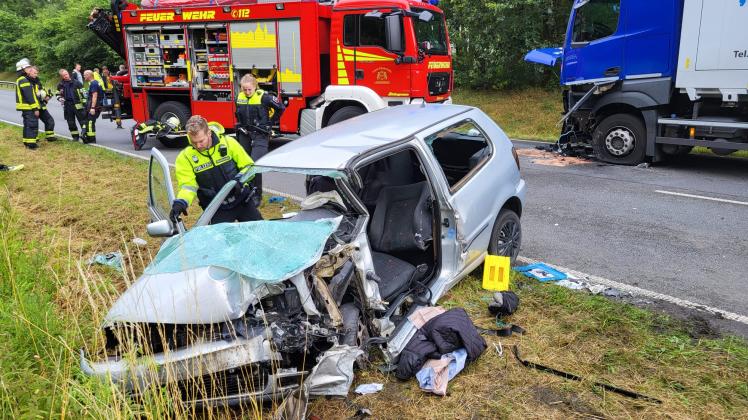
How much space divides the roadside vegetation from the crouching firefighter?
3.15ft

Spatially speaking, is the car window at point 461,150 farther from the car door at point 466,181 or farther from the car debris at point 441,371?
the car debris at point 441,371

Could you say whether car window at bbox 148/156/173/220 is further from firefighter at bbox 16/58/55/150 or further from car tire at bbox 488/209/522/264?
firefighter at bbox 16/58/55/150

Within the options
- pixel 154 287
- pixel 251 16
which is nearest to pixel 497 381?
pixel 154 287

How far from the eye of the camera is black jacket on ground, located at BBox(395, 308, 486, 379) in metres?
3.33

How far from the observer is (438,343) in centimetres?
340

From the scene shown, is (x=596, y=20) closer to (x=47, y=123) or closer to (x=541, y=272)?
(x=541, y=272)

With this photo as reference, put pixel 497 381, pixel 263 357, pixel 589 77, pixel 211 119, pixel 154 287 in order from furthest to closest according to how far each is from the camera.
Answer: pixel 211 119, pixel 589 77, pixel 497 381, pixel 154 287, pixel 263 357

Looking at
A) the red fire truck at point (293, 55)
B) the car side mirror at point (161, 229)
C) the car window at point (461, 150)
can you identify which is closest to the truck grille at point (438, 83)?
the red fire truck at point (293, 55)

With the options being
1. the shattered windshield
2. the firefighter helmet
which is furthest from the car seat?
the firefighter helmet

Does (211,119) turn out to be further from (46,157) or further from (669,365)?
(669,365)

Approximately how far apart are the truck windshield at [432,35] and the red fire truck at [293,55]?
2 cm

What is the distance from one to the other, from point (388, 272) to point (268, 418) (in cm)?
148

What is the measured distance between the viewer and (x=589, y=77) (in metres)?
10.0

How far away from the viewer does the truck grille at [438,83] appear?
1012cm
